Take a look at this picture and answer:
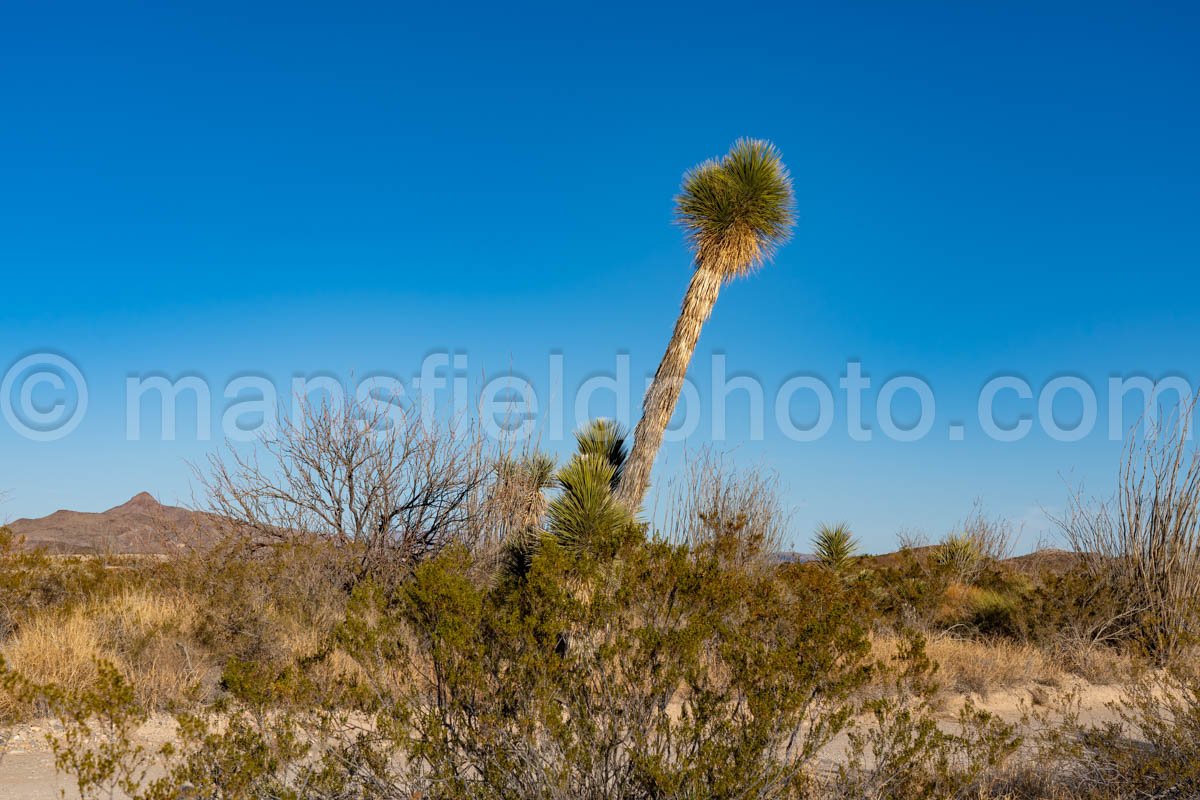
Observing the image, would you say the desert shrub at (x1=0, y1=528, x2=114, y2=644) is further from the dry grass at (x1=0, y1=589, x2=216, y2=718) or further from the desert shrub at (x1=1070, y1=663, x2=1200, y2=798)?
the desert shrub at (x1=1070, y1=663, x2=1200, y2=798)

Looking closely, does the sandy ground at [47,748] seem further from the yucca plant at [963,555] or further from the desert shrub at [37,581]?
the yucca plant at [963,555]

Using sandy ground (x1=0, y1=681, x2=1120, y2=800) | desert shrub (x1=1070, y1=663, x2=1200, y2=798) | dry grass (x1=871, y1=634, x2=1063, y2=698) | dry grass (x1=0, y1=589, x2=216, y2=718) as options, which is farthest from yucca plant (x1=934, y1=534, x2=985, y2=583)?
dry grass (x1=0, y1=589, x2=216, y2=718)

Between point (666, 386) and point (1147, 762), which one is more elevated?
point (666, 386)

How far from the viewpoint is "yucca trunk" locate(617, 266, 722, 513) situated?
1229 centimetres

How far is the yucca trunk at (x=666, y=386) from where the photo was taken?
40.3 ft

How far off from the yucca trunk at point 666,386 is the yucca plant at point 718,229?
15 millimetres

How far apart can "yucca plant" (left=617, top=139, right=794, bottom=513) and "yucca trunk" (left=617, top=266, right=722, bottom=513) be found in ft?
0.05

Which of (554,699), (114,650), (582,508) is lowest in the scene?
(114,650)

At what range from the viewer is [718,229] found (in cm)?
1365

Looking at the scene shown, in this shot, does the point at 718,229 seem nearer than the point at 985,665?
No

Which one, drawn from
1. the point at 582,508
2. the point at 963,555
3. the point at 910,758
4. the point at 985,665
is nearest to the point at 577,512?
the point at 582,508

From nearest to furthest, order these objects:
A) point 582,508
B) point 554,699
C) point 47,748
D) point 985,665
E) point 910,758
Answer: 1. point 554,699
2. point 910,758
3. point 47,748
4. point 985,665
5. point 582,508

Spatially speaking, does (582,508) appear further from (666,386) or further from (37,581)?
(37,581)

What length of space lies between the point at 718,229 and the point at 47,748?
35.7 ft
